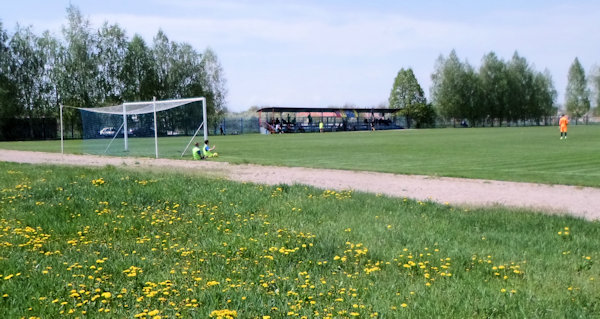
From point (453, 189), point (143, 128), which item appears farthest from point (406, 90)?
point (453, 189)

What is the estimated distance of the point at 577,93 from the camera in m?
115

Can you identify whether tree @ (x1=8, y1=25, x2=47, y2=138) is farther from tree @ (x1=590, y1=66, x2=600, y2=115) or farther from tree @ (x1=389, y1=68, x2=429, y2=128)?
tree @ (x1=590, y1=66, x2=600, y2=115)

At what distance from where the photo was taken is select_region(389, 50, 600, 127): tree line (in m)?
96.6

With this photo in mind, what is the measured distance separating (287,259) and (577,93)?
126286mm

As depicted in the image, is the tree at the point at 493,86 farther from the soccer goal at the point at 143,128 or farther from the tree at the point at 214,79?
the soccer goal at the point at 143,128

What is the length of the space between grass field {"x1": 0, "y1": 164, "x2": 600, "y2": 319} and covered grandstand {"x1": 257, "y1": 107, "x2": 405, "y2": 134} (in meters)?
59.0

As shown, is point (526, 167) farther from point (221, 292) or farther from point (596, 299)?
point (221, 292)

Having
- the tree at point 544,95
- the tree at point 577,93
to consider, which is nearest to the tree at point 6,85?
the tree at point 544,95

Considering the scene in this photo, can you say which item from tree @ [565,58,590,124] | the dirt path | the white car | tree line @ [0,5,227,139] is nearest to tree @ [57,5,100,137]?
tree line @ [0,5,227,139]

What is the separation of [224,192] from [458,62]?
95.1 metres

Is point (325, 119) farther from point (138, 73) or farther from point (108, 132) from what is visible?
point (108, 132)

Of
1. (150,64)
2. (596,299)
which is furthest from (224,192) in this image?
(150,64)

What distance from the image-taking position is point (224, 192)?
10.2 metres

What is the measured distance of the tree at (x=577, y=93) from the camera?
114 metres
